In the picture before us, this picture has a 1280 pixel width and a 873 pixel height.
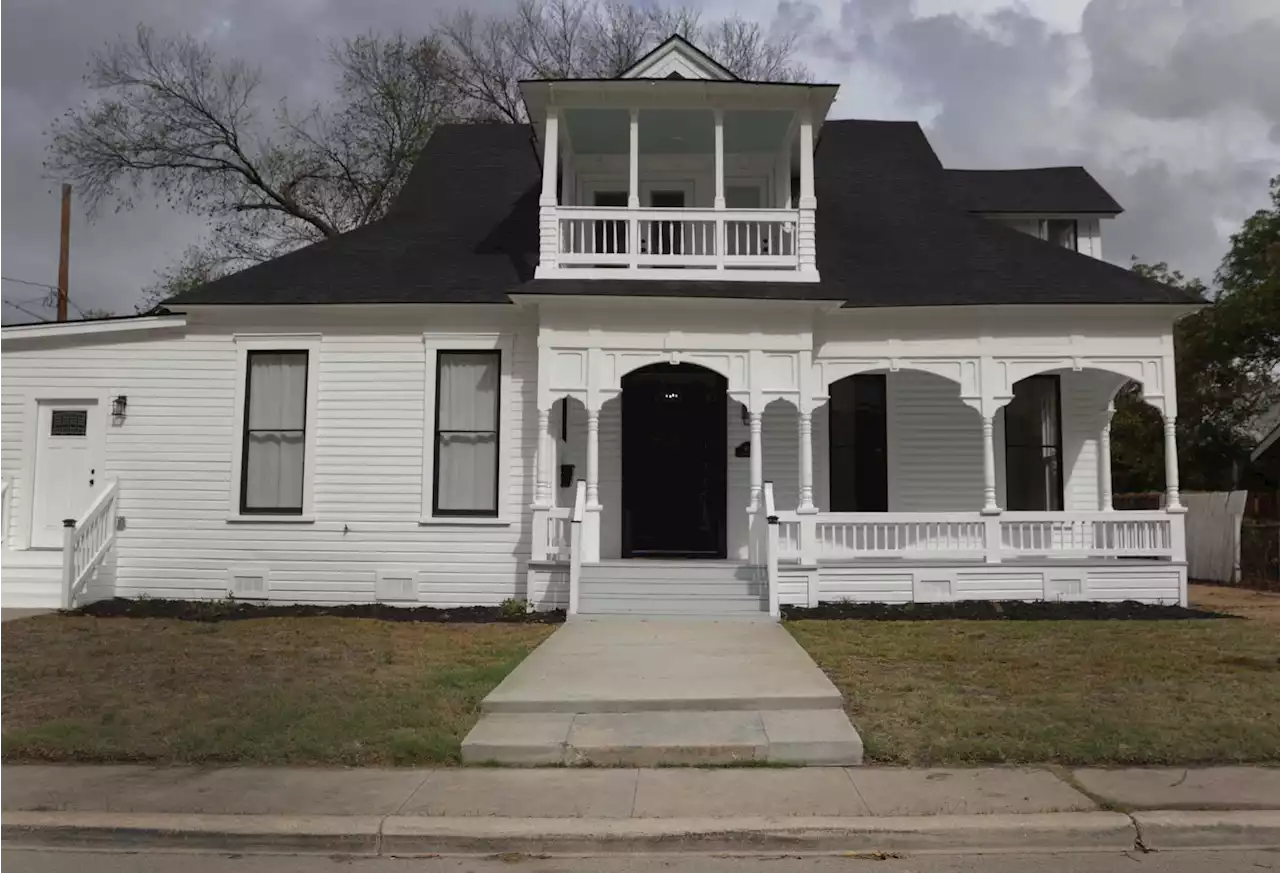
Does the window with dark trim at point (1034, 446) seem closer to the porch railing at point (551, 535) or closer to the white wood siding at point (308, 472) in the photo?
the porch railing at point (551, 535)

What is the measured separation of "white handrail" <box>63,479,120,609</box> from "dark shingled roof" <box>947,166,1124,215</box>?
14.0 metres

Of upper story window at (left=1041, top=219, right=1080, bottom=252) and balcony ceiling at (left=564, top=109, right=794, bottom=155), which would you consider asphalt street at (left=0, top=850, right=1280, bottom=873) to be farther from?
upper story window at (left=1041, top=219, right=1080, bottom=252)

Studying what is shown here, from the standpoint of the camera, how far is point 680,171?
15.6 meters

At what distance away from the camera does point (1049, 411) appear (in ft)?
50.4

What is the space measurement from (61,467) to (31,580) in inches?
64.8

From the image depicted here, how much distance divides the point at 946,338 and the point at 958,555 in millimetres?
Answer: 2934

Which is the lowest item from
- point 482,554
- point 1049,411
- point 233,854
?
point 233,854

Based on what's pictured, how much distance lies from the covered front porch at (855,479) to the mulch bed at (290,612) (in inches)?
22.9

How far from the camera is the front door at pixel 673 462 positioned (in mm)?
14508

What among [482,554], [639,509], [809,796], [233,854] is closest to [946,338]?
[639,509]

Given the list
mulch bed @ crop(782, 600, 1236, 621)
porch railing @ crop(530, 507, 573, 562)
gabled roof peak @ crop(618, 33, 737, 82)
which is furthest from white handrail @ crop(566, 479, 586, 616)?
gabled roof peak @ crop(618, 33, 737, 82)

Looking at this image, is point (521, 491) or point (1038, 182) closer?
point (521, 491)

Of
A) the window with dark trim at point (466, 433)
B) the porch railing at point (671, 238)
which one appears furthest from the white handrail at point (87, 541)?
the porch railing at point (671, 238)

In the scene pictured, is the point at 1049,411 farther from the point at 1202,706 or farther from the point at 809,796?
the point at 809,796
